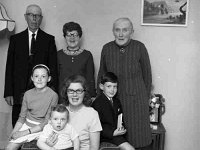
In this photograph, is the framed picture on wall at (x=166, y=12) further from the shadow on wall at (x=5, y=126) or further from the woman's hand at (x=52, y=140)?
the shadow on wall at (x=5, y=126)

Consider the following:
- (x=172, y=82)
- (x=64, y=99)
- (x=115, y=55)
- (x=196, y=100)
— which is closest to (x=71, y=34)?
(x=115, y=55)

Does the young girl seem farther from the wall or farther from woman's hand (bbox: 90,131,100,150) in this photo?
the wall

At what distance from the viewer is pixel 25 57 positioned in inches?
131

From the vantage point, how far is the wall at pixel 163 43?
364 cm

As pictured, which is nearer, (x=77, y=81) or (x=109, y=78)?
(x=77, y=81)

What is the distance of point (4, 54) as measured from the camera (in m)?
3.82

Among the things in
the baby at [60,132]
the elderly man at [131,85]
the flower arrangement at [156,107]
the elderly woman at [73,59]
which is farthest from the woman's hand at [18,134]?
the flower arrangement at [156,107]

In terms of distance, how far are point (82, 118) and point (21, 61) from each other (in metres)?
1.10

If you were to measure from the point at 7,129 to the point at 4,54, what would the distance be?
0.91 metres

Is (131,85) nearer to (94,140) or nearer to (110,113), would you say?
(110,113)

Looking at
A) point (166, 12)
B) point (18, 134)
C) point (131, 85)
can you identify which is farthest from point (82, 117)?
point (166, 12)

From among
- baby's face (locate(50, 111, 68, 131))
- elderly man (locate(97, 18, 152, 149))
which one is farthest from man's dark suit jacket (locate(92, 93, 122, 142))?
baby's face (locate(50, 111, 68, 131))

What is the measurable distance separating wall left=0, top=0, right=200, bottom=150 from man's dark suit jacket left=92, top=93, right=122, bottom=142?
3.27 feet

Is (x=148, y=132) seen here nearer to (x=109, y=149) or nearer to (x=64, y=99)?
(x=109, y=149)
